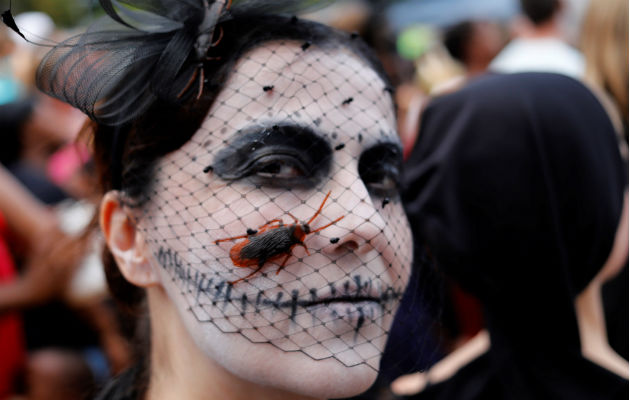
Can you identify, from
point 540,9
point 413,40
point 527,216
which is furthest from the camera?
point 413,40

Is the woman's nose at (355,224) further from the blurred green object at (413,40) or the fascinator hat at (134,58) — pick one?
the blurred green object at (413,40)

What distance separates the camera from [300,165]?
1.58 m

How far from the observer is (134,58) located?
1588 millimetres

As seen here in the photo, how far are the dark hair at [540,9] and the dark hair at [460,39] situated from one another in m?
0.99

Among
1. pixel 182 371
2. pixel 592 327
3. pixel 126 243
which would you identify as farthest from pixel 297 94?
pixel 592 327

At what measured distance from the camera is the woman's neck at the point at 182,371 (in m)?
1.65

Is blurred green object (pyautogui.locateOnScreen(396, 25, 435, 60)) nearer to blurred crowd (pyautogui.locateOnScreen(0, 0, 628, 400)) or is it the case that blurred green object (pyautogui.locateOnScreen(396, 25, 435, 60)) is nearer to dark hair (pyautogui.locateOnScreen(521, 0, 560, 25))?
dark hair (pyautogui.locateOnScreen(521, 0, 560, 25))

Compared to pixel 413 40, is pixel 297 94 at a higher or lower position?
higher

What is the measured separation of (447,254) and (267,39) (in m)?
1.04

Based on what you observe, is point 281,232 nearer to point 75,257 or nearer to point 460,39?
point 75,257

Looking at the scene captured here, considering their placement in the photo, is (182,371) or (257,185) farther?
(182,371)

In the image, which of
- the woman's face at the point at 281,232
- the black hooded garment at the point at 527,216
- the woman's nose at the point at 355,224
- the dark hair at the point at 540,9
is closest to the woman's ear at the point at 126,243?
the woman's face at the point at 281,232

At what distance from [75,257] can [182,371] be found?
45.6 inches

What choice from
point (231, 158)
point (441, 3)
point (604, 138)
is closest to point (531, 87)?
point (604, 138)
